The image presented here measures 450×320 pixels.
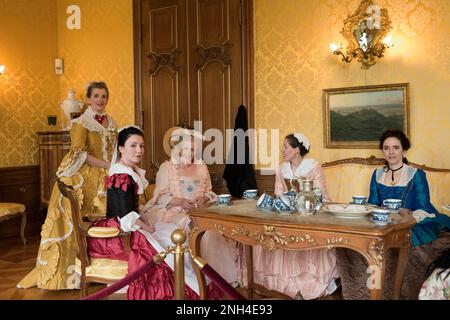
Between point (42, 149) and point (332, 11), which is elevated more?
point (332, 11)

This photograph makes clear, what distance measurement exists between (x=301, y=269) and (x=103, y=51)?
4.63 metres

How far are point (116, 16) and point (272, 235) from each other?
4.98 meters

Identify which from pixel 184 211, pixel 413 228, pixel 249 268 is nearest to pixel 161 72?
pixel 184 211

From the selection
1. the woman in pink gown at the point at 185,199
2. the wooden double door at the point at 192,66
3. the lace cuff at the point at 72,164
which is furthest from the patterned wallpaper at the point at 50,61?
the woman in pink gown at the point at 185,199

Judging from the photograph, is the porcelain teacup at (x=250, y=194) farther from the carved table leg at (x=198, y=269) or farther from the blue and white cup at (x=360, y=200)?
the blue and white cup at (x=360, y=200)

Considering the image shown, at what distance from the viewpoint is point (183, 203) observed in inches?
163

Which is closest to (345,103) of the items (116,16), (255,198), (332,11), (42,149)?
(332,11)

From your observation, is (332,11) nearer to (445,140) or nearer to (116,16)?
(445,140)

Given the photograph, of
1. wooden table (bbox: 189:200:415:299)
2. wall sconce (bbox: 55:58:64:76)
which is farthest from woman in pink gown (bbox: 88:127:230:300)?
wall sconce (bbox: 55:58:64:76)

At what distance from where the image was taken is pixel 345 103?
16.8 feet

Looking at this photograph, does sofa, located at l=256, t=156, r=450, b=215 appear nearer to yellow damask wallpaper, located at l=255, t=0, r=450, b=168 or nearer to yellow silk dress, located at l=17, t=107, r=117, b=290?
yellow damask wallpaper, located at l=255, t=0, r=450, b=168

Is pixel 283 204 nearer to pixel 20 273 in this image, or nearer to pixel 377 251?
pixel 377 251

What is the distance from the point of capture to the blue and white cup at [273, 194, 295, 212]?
10.5 ft
